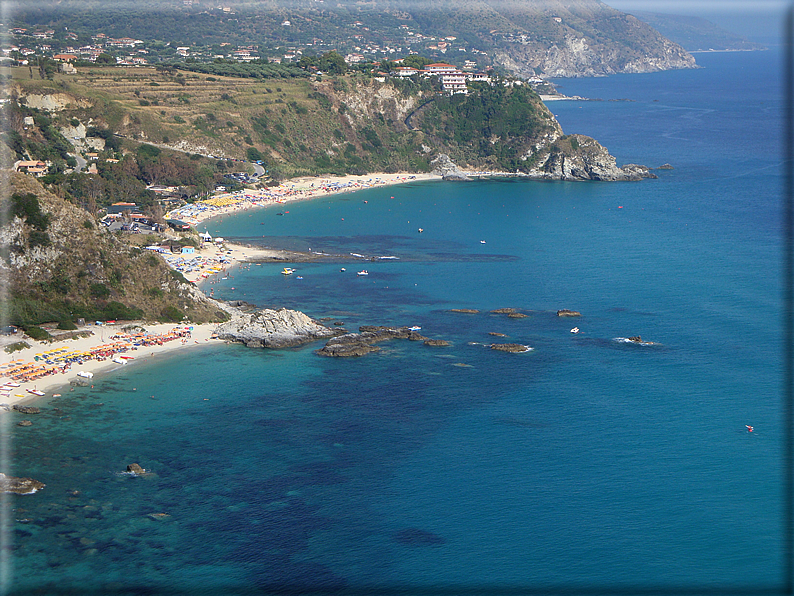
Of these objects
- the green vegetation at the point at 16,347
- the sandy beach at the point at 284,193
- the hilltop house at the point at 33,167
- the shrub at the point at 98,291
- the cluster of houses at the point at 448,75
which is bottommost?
the green vegetation at the point at 16,347

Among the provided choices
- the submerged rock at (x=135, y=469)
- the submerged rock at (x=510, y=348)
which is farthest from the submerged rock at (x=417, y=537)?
the submerged rock at (x=510, y=348)

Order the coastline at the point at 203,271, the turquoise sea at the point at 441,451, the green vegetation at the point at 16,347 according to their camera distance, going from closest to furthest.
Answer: the turquoise sea at the point at 441,451 < the coastline at the point at 203,271 < the green vegetation at the point at 16,347

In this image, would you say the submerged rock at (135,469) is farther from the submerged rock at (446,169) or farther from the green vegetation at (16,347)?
the submerged rock at (446,169)

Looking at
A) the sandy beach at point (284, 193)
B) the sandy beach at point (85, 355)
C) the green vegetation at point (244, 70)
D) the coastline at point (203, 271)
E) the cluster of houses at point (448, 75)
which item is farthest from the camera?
the cluster of houses at point (448, 75)

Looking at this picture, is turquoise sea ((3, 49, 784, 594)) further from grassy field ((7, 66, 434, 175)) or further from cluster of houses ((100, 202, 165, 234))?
grassy field ((7, 66, 434, 175))

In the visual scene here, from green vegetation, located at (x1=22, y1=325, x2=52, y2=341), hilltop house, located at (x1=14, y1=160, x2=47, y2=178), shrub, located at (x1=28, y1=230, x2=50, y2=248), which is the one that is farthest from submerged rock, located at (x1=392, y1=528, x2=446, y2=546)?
hilltop house, located at (x1=14, y1=160, x2=47, y2=178)

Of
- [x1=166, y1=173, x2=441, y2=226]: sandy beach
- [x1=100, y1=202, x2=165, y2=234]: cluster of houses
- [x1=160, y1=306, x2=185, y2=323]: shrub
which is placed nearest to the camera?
[x1=160, y1=306, x2=185, y2=323]: shrub

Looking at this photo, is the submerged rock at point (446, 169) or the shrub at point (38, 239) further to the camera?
the submerged rock at point (446, 169)
